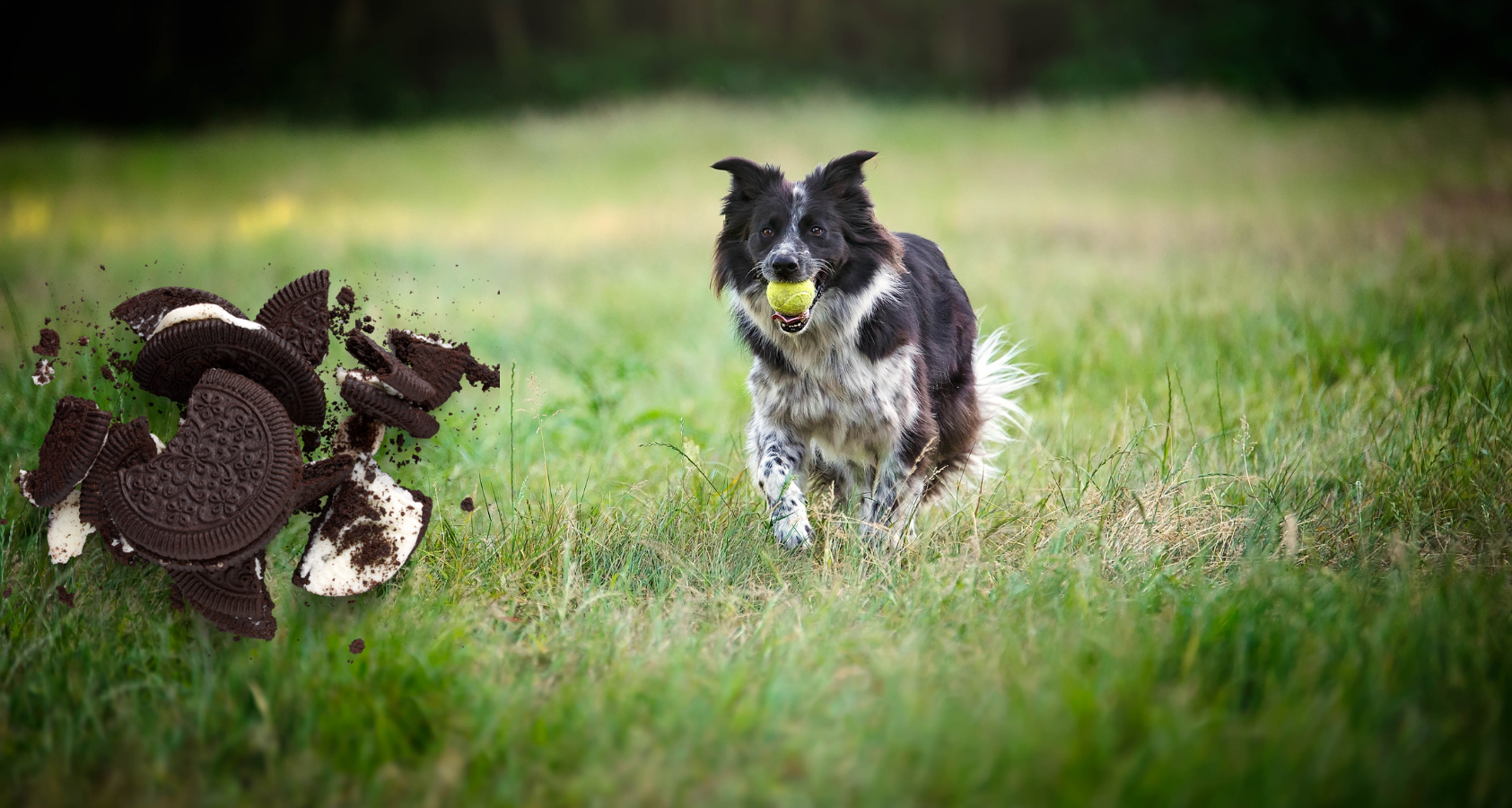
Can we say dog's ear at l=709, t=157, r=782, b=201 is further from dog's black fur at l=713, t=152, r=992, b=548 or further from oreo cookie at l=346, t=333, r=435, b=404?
oreo cookie at l=346, t=333, r=435, b=404

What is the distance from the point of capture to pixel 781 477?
3826 millimetres

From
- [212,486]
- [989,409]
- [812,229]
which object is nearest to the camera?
[212,486]

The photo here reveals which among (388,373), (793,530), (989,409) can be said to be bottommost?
(793,530)

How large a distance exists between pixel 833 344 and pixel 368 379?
5.70 ft

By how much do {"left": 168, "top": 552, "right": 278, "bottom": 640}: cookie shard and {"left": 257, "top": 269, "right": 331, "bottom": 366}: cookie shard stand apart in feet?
2.45

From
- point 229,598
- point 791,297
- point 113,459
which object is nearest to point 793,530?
point 791,297

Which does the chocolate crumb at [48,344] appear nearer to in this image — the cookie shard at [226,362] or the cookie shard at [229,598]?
the cookie shard at [226,362]

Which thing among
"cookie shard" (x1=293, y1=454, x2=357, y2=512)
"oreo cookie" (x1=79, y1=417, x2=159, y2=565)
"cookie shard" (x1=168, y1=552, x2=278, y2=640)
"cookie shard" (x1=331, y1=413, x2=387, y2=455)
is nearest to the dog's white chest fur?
"cookie shard" (x1=331, y1=413, x2=387, y2=455)

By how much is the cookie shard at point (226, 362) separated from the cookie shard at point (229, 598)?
21.4 inches

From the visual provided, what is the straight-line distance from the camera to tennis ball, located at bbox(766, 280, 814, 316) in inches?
139

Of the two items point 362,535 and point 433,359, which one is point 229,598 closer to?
point 362,535

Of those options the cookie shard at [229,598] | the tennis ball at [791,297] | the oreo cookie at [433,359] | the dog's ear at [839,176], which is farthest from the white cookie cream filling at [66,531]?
the dog's ear at [839,176]

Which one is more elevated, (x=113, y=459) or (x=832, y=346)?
(x=832, y=346)

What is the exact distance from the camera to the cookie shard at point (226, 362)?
288cm
